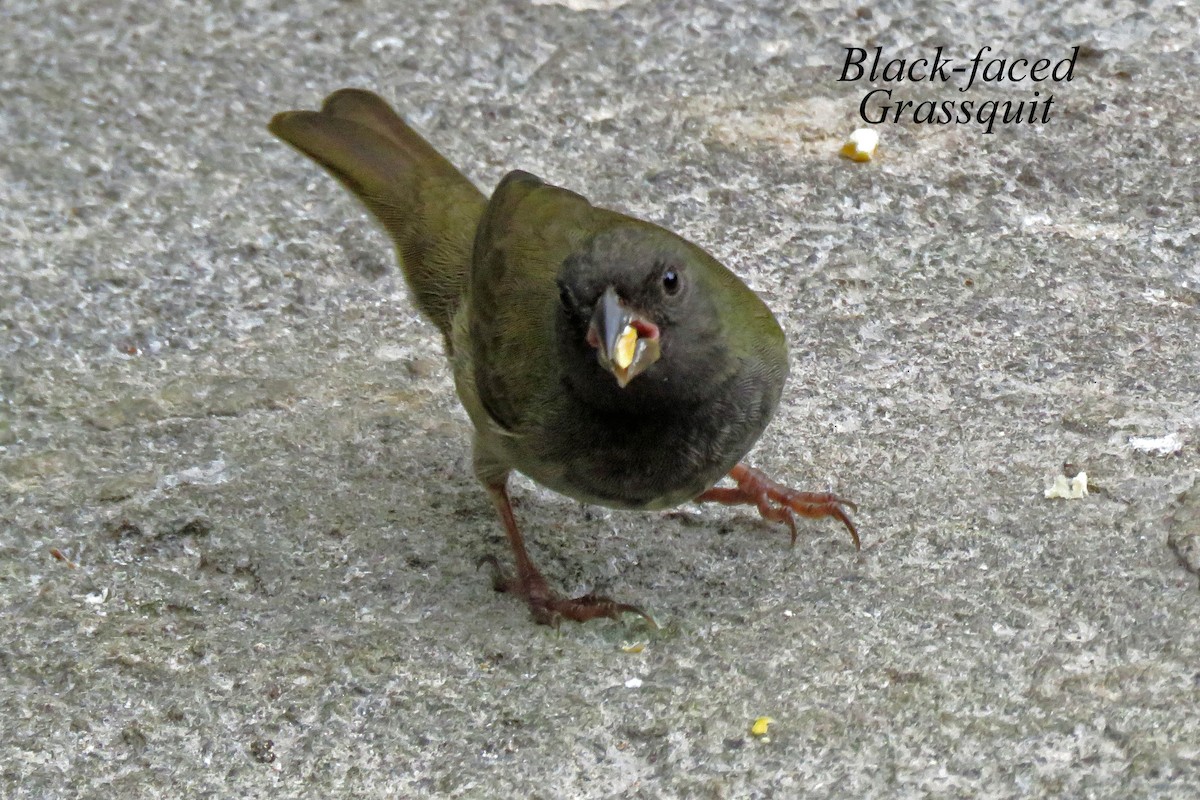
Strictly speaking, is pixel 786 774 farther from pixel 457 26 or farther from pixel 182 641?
pixel 457 26

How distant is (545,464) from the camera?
3.04 meters

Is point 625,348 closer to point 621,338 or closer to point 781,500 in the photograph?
point 621,338

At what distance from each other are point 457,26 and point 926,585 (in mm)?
2882

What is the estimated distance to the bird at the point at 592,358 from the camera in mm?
2785

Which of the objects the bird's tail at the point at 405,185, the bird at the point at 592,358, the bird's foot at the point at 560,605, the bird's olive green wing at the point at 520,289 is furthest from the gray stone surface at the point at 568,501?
the bird's olive green wing at the point at 520,289

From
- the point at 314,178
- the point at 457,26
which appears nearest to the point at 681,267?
the point at 314,178

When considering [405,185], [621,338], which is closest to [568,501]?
[405,185]

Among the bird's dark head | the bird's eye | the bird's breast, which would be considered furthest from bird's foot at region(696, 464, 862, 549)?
the bird's eye

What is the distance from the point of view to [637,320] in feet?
9.00

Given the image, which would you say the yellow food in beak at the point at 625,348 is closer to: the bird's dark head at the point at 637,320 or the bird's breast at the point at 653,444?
the bird's dark head at the point at 637,320

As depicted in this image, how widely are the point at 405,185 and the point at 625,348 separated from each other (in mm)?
1387

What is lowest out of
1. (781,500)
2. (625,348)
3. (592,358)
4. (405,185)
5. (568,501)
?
(568,501)

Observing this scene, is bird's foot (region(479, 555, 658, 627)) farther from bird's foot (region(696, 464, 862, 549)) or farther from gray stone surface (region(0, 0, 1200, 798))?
bird's foot (region(696, 464, 862, 549))

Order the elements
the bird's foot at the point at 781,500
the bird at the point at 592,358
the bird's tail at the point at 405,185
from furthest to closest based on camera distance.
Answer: the bird's tail at the point at 405,185, the bird's foot at the point at 781,500, the bird at the point at 592,358
